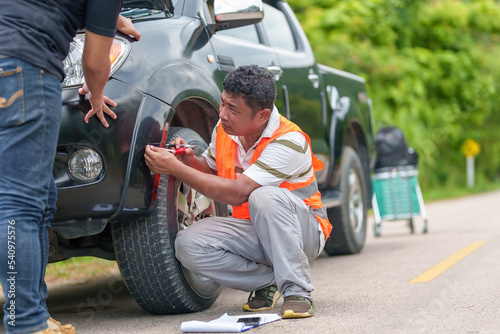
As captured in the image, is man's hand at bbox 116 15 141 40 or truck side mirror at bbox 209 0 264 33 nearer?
man's hand at bbox 116 15 141 40

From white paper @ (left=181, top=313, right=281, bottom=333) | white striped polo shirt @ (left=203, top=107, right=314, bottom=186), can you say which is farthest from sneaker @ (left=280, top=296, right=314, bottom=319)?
white striped polo shirt @ (left=203, top=107, right=314, bottom=186)

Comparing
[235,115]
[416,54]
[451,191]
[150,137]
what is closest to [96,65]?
[150,137]

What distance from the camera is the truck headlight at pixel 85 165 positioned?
312 cm

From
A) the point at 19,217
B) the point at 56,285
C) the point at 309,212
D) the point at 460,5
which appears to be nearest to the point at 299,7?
the point at 460,5

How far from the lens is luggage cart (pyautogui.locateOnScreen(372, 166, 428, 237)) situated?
8.71m

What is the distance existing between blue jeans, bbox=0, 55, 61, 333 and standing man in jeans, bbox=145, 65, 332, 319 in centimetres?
71

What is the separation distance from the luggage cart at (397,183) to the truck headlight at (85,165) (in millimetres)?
5961

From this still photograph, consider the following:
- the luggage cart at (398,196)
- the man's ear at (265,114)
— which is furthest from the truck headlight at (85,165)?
the luggage cart at (398,196)

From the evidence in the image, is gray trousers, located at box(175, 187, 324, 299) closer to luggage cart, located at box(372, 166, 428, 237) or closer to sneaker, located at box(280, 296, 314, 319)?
sneaker, located at box(280, 296, 314, 319)

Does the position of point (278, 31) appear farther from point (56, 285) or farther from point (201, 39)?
point (56, 285)

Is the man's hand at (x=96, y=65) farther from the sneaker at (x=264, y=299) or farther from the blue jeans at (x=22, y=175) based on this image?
the sneaker at (x=264, y=299)

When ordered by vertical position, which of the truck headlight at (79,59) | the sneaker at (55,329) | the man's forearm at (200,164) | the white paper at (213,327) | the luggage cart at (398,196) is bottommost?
the luggage cart at (398,196)

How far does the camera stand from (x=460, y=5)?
20.5 meters

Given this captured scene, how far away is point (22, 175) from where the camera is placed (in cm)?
255
